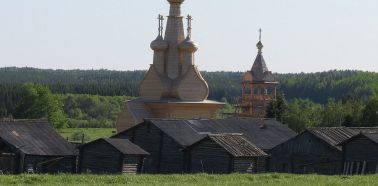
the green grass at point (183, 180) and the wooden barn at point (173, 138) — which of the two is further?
A: the wooden barn at point (173, 138)

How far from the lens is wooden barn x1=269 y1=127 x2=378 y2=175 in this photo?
52125mm

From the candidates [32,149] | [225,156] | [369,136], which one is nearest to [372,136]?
[369,136]

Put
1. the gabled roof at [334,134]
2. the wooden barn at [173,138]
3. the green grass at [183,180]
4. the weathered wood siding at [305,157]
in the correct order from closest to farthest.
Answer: the green grass at [183,180], the wooden barn at [173,138], the weathered wood siding at [305,157], the gabled roof at [334,134]

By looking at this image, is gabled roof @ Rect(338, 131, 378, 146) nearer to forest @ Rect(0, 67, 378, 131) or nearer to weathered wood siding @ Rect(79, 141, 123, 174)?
weathered wood siding @ Rect(79, 141, 123, 174)

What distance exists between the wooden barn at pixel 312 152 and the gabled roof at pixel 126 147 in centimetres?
811

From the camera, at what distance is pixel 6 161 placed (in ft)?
158

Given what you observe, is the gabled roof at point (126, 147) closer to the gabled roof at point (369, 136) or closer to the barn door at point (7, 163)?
the barn door at point (7, 163)

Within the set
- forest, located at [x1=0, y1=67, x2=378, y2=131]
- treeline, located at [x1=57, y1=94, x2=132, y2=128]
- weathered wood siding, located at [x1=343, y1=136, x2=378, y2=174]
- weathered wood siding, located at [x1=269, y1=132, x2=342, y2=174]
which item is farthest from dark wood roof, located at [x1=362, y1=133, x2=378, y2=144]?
treeline, located at [x1=57, y1=94, x2=132, y2=128]

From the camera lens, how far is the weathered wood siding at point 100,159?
4819 centimetres

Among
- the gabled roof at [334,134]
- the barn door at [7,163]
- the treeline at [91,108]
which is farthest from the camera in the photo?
the treeline at [91,108]

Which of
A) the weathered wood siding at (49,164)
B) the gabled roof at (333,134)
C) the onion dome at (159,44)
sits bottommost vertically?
the weathered wood siding at (49,164)

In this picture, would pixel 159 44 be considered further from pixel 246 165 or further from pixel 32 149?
pixel 32 149

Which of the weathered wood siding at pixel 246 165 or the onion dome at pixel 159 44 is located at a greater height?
the onion dome at pixel 159 44

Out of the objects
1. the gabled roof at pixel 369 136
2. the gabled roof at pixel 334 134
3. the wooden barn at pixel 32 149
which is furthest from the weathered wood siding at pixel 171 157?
the gabled roof at pixel 369 136
